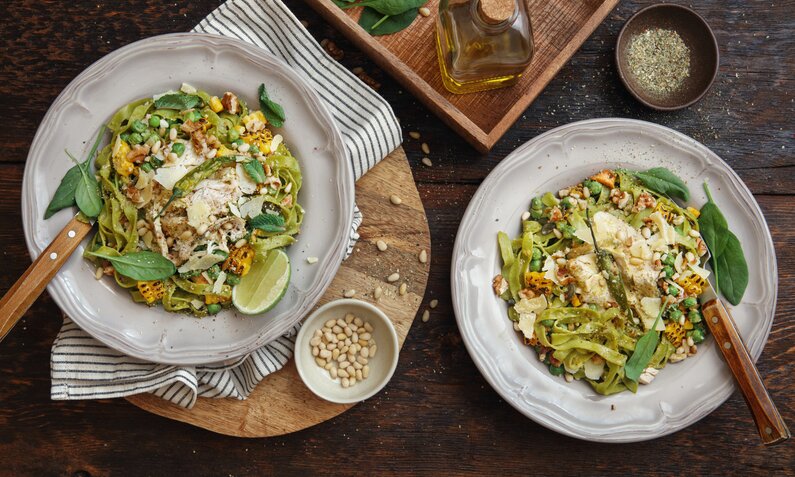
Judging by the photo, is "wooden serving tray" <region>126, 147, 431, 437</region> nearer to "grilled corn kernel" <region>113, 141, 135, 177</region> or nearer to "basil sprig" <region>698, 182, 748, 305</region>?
"grilled corn kernel" <region>113, 141, 135, 177</region>

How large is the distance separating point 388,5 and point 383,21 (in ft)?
0.34

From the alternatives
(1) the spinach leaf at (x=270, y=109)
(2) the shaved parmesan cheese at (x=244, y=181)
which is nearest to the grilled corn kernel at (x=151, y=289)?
(2) the shaved parmesan cheese at (x=244, y=181)

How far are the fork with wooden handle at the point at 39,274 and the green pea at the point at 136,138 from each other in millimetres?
511

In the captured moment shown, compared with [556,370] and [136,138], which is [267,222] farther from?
[556,370]

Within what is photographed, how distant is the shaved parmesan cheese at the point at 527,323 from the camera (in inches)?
141

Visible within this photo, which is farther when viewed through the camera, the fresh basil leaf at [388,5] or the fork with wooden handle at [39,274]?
the fresh basil leaf at [388,5]

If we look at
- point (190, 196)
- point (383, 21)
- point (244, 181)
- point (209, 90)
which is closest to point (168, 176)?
point (190, 196)

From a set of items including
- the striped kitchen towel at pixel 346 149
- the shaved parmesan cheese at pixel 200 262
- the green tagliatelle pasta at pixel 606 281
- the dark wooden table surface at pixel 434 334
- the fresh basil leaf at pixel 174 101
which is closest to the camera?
the shaved parmesan cheese at pixel 200 262

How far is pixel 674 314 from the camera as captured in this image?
11.7 feet

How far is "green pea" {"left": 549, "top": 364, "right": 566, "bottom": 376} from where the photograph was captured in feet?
11.9

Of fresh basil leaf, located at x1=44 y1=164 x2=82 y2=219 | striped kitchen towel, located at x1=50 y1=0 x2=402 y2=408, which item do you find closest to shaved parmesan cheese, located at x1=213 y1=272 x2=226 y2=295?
striped kitchen towel, located at x1=50 y1=0 x2=402 y2=408

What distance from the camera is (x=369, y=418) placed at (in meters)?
3.92

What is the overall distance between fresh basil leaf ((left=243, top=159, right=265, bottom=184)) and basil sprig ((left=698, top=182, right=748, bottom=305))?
8.57 feet

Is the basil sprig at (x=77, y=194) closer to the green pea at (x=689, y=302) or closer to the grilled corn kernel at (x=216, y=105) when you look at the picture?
the grilled corn kernel at (x=216, y=105)
